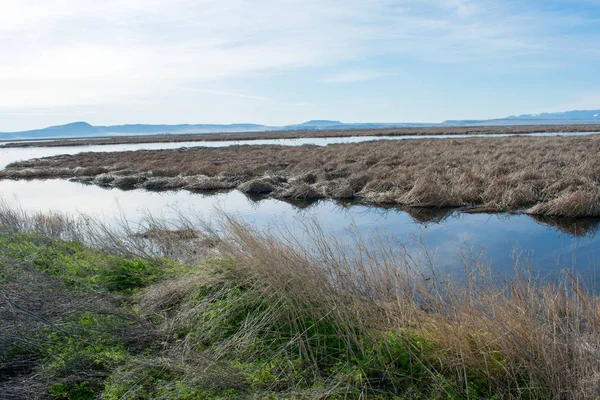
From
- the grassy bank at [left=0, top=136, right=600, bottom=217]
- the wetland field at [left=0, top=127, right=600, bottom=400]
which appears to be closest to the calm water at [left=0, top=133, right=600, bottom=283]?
the wetland field at [left=0, top=127, right=600, bottom=400]

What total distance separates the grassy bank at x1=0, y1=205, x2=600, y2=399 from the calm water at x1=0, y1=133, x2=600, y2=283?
1.99 metres

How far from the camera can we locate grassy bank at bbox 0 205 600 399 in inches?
169

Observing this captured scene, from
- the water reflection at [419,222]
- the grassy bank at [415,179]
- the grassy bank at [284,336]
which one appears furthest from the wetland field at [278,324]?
the grassy bank at [415,179]

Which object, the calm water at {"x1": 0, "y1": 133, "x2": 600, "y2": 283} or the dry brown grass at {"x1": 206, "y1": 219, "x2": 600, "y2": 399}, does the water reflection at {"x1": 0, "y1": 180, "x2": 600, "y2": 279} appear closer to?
the calm water at {"x1": 0, "y1": 133, "x2": 600, "y2": 283}

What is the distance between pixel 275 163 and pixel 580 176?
1856 centimetres

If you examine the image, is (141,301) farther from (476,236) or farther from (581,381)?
(476,236)

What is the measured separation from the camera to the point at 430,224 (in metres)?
14.1

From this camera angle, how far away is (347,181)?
20.6 m

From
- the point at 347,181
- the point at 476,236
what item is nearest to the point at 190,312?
the point at 476,236

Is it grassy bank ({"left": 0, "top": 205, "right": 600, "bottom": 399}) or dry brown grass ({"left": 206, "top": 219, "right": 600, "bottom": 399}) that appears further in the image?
grassy bank ({"left": 0, "top": 205, "right": 600, "bottom": 399})

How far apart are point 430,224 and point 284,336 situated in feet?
31.7

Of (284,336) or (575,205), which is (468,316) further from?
(575,205)

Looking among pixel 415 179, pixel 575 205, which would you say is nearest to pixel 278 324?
pixel 575 205

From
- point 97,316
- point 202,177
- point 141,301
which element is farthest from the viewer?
point 202,177
